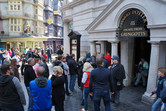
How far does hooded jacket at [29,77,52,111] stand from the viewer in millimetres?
3287

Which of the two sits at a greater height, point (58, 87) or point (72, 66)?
point (72, 66)

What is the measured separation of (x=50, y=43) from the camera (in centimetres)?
3591

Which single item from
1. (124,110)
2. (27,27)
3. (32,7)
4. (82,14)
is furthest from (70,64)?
(32,7)

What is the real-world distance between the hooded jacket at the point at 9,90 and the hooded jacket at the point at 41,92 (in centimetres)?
40

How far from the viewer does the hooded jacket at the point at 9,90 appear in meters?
3.40

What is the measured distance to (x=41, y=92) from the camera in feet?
10.9

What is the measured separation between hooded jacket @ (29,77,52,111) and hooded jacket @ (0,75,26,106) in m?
0.40

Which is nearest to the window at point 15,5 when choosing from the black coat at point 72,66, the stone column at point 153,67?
the black coat at point 72,66

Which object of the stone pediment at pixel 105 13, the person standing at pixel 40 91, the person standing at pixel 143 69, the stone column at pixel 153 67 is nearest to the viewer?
the person standing at pixel 40 91

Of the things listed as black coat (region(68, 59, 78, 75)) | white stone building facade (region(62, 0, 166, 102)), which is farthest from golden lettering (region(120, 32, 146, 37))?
black coat (region(68, 59, 78, 75))

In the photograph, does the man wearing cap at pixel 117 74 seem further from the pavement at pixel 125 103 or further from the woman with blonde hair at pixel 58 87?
the woman with blonde hair at pixel 58 87

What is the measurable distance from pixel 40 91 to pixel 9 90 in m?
0.77

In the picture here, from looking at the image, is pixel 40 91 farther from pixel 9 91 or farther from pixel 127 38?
pixel 127 38

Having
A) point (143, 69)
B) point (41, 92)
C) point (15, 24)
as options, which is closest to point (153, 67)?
point (143, 69)
